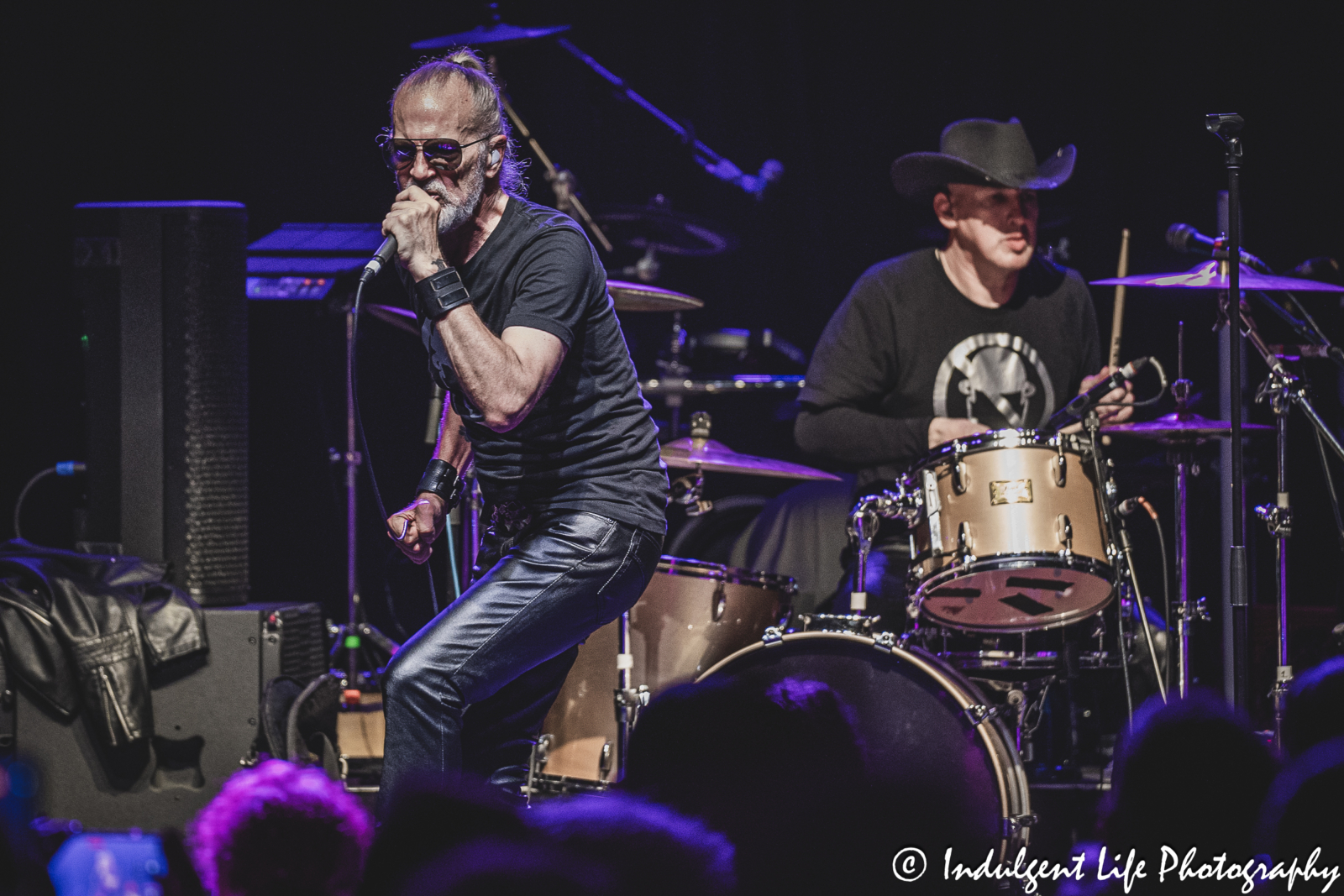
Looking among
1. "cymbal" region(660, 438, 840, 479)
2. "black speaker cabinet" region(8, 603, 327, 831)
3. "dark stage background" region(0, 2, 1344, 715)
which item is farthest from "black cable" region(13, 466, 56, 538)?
"cymbal" region(660, 438, 840, 479)

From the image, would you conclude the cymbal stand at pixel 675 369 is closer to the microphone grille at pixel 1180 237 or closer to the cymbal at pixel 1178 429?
the cymbal at pixel 1178 429

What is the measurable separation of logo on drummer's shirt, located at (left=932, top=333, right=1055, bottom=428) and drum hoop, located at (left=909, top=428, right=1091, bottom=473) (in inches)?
33.1

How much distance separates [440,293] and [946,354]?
113 inches

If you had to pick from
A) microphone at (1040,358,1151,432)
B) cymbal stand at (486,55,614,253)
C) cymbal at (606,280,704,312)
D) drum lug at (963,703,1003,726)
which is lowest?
drum lug at (963,703,1003,726)

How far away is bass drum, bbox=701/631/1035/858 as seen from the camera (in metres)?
3.88

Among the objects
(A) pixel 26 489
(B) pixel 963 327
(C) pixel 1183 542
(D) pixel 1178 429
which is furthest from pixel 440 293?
(A) pixel 26 489

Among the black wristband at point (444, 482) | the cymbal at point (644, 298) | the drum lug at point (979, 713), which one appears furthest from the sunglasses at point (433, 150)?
the drum lug at point (979, 713)

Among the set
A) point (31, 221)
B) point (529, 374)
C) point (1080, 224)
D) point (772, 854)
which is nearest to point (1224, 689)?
point (1080, 224)

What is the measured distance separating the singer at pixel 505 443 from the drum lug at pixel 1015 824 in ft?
4.53

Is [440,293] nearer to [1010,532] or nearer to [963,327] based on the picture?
[1010,532]

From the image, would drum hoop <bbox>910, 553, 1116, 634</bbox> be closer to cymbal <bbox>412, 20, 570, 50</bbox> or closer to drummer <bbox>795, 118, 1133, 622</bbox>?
drummer <bbox>795, 118, 1133, 622</bbox>

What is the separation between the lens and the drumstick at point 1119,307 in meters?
5.48

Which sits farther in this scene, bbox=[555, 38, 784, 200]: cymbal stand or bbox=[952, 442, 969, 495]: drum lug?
bbox=[555, 38, 784, 200]: cymbal stand

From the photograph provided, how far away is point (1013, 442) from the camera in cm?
427
